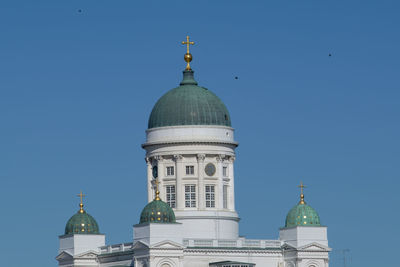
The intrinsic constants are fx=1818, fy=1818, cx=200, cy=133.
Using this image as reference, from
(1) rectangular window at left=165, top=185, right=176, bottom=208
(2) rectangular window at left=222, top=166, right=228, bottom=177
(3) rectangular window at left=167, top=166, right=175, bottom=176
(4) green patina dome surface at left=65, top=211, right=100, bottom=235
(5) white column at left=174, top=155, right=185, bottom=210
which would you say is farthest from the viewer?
(4) green patina dome surface at left=65, top=211, right=100, bottom=235

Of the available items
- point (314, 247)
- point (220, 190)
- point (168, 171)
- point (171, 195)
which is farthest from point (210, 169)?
point (314, 247)

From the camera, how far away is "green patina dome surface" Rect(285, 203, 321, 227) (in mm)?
193000

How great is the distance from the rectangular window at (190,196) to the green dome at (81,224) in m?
11.0

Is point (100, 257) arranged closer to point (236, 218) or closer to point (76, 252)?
point (76, 252)

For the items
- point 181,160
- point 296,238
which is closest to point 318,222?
point 296,238

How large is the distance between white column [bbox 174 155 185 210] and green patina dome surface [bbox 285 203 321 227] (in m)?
11.4

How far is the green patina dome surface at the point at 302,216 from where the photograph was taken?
193 metres

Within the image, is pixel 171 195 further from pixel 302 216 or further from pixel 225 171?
pixel 302 216

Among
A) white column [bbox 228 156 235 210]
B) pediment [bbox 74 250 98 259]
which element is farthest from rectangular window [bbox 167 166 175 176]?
pediment [bbox 74 250 98 259]

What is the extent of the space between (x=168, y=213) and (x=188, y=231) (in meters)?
8.67

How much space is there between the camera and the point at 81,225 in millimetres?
198125

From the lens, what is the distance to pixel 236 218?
7766 inches

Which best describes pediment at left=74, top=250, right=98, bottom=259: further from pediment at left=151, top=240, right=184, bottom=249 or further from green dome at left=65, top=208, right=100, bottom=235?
pediment at left=151, top=240, right=184, bottom=249

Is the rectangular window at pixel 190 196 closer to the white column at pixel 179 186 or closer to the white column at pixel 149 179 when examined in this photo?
the white column at pixel 179 186
